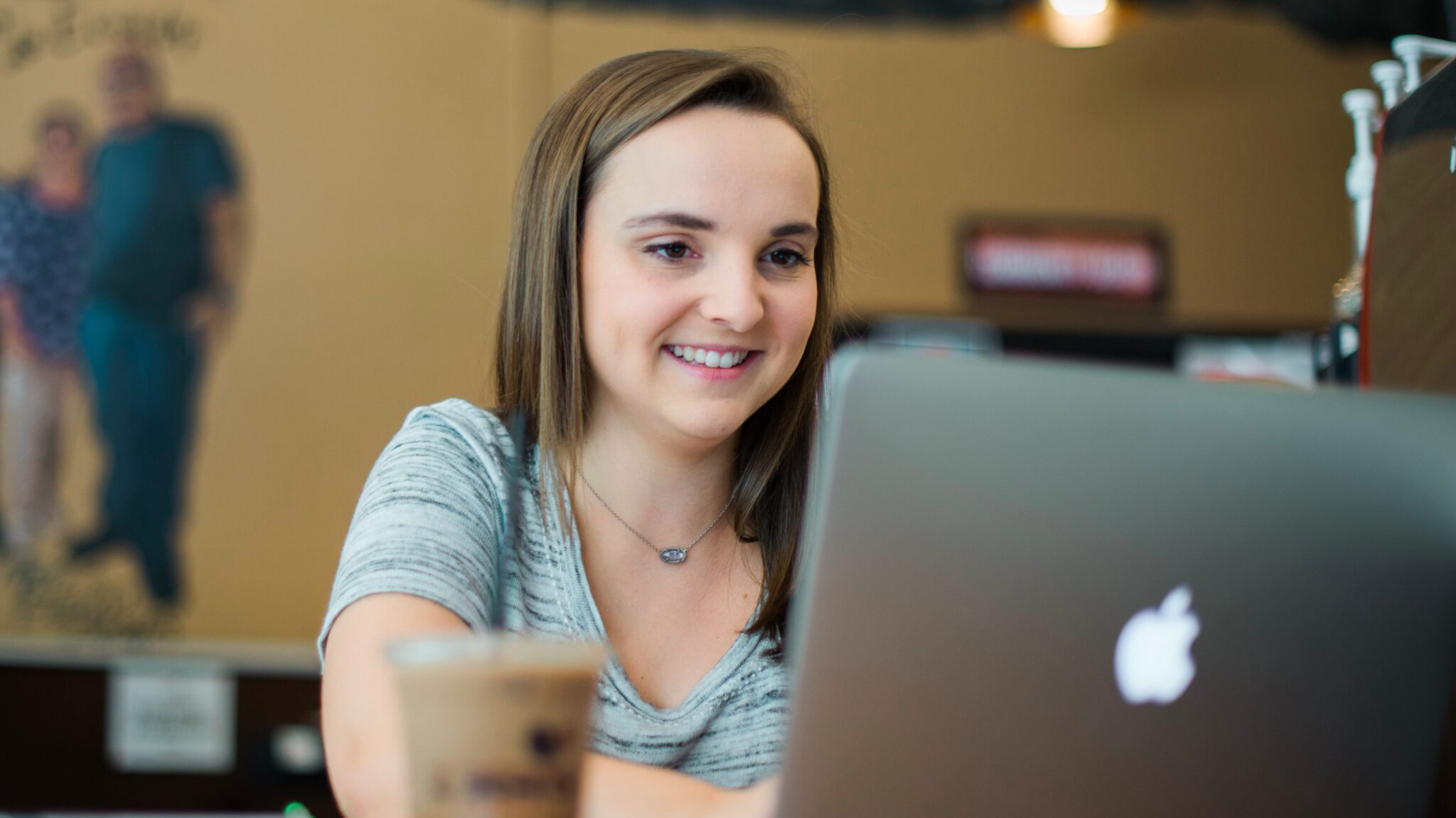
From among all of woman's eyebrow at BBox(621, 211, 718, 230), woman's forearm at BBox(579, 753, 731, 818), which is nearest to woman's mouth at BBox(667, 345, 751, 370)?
woman's eyebrow at BBox(621, 211, 718, 230)

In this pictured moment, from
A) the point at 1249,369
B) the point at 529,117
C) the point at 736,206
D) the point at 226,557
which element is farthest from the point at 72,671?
the point at 1249,369

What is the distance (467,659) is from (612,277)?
0.69 m

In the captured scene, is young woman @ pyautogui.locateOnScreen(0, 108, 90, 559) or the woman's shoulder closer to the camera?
the woman's shoulder

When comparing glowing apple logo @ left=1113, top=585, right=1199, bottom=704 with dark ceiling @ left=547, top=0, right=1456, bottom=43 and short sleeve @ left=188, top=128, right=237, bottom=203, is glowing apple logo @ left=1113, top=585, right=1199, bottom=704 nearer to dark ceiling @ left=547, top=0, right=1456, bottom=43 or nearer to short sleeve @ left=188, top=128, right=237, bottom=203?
short sleeve @ left=188, top=128, right=237, bottom=203

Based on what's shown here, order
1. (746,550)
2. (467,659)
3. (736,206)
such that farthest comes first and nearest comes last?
(746,550)
(736,206)
(467,659)

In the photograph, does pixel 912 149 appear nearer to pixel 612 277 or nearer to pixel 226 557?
pixel 226 557

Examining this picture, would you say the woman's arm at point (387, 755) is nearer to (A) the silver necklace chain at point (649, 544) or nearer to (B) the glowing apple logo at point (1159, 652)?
(B) the glowing apple logo at point (1159, 652)

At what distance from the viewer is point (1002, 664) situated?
0.65 meters

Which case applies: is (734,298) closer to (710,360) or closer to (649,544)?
(710,360)

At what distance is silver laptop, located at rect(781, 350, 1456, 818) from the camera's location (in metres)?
0.62

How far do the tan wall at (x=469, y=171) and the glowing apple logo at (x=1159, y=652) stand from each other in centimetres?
256

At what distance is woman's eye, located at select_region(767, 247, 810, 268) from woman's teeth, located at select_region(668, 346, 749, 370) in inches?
3.6

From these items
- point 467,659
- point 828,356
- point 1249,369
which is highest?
point 1249,369

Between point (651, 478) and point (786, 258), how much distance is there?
25cm
